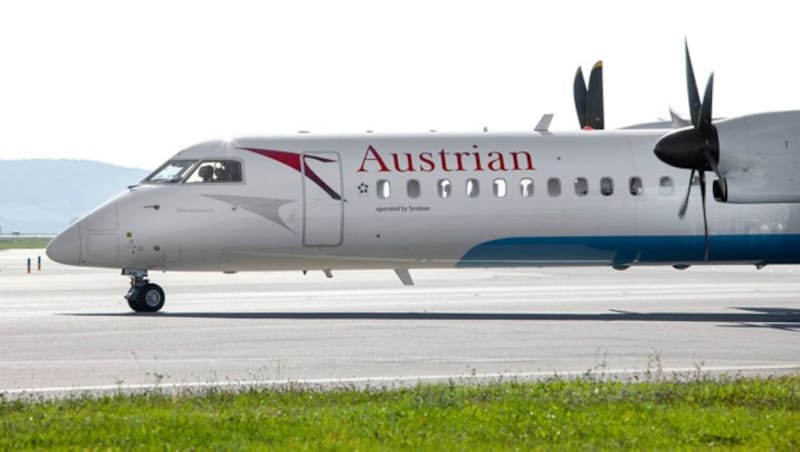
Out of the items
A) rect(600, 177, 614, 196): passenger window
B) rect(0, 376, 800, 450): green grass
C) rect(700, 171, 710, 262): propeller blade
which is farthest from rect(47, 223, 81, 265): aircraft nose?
rect(0, 376, 800, 450): green grass

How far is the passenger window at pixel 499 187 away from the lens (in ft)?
98.8

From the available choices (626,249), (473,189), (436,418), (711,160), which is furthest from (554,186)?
(436,418)

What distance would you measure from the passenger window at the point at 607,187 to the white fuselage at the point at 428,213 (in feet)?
0.08

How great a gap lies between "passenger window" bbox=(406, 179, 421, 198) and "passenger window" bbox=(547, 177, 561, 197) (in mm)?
3050

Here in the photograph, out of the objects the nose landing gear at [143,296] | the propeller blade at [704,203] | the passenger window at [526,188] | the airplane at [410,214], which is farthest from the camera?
the passenger window at [526,188]

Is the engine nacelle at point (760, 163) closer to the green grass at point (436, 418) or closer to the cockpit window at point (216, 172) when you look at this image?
the cockpit window at point (216, 172)

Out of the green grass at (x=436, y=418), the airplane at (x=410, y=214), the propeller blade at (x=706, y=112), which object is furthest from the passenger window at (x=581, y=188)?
the green grass at (x=436, y=418)

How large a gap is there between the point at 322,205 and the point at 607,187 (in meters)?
6.69

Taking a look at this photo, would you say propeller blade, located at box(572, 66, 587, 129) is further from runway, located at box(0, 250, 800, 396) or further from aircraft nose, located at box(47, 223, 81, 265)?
aircraft nose, located at box(47, 223, 81, 265)

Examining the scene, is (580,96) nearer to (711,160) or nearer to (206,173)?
(711,160)

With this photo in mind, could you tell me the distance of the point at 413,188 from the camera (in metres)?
30.2

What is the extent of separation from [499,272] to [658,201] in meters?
29.6

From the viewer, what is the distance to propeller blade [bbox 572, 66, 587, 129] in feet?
116

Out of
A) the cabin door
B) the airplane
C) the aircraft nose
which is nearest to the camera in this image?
the aircraft nose
